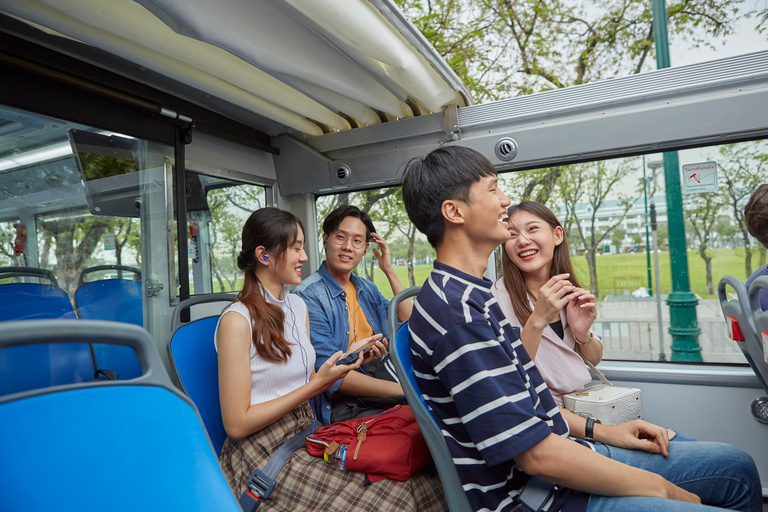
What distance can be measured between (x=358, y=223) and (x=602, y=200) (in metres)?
1.86

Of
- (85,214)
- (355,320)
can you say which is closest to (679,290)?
(355,320)

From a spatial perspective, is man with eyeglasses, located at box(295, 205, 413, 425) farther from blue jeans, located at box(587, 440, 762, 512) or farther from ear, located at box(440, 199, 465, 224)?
blue jeans, located at box(587, 440, 762, 512)

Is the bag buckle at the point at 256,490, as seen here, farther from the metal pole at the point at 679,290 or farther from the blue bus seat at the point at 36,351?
the metal pole at the point at 679,290

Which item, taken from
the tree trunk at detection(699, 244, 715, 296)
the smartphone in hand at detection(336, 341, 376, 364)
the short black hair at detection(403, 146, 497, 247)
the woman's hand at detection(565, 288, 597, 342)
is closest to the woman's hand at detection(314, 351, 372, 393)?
the smartphone in hand at detection(336, 341, 376, 364)

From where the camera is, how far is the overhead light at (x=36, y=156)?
1.97 meters

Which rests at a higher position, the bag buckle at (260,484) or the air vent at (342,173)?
the air vent at (342,173)

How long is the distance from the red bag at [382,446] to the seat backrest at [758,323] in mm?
1439

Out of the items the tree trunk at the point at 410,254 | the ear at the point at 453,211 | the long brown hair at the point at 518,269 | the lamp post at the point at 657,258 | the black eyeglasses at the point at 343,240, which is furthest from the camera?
the tree trunk at the point at 410,254

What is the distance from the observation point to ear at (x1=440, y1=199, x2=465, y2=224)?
155cm

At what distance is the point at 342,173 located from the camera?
12.0 feet

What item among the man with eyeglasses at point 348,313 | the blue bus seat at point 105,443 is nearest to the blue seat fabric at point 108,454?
the blue bus seat at point 105,443

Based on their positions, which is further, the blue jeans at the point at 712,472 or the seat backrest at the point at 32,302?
the seat backrest at the point at 32,302

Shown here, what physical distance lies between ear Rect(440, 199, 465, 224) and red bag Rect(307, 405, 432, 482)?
83cm

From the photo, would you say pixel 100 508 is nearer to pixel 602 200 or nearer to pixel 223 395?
pixel 223 395
